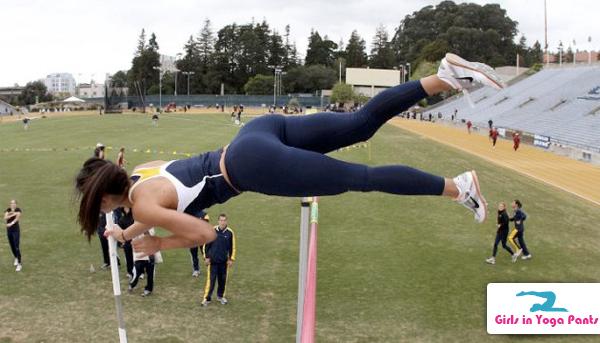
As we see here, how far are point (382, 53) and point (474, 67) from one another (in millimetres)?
123960

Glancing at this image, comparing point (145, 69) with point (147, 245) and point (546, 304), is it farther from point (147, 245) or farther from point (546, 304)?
point (147, 245)

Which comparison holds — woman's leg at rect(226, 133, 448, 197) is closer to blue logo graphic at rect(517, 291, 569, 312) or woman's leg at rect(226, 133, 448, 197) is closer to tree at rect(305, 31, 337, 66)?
blue logo graphic at rect(517, 291, 569, 312)

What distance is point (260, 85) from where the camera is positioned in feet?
354

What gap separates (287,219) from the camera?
17078 millimetres

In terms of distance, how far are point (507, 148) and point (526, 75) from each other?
33.4 meters

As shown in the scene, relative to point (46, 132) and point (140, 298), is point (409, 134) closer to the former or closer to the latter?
point (46, 132)

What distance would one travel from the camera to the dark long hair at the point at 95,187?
3.57m

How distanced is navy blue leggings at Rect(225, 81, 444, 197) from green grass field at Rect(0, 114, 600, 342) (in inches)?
70.0

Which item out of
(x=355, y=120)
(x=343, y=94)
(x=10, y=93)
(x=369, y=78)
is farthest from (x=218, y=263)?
(x=10, y=93)

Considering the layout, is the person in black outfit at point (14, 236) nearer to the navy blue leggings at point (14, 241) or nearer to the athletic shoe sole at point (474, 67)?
the navy blue leggings at point (14, 241)

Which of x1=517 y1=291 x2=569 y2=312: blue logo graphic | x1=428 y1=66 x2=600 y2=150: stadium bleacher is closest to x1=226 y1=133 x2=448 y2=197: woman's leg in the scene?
x1=517 y1=291 x2=569 y2=312: blue logo graphic

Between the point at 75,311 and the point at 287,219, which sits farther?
the point at 287,219

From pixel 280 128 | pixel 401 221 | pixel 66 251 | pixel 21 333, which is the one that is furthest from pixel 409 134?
pixel 280 128

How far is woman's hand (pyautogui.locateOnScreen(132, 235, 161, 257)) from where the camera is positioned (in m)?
3.89
